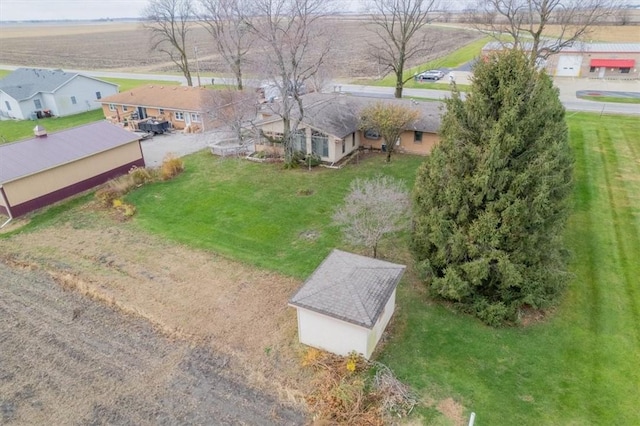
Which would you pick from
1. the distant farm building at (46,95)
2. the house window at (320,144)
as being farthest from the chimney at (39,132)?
the distant farm building at (46,95)

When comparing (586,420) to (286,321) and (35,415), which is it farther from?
(35,415)

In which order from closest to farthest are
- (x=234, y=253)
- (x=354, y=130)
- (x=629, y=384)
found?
(x=629, y=384), (x=234, y=253), (x=354, y=130)

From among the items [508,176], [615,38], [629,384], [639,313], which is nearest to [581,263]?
[639,313]

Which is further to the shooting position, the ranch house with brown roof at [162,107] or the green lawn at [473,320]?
the ranch house with brown roof at [162,107]

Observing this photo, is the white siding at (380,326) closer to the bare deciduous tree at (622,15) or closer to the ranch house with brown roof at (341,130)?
the ranch house with brown roof at (341,130)

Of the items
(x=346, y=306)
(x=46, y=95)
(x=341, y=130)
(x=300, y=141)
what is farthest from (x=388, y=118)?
(x=46, y=95)

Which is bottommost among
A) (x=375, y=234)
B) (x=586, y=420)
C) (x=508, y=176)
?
(x=586, y=420)

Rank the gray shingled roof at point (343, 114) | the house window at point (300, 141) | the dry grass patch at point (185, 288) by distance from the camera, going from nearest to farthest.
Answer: the dry grass patch at point (185, 288), the gray shingled roof at point (343, 114), the house window at point (300, 141)
